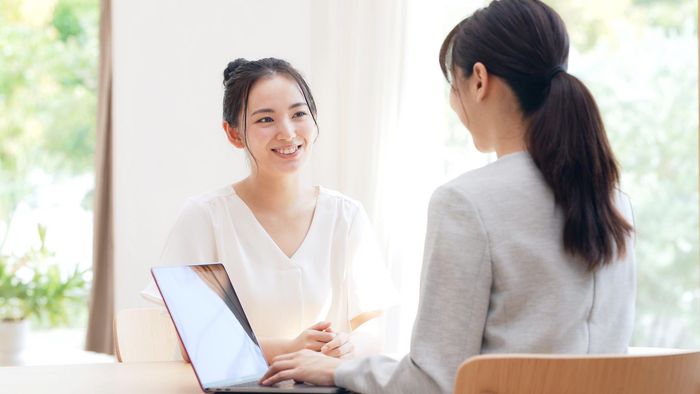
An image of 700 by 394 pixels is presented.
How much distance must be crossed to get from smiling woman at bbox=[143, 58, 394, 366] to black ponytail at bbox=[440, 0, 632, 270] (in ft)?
3.12

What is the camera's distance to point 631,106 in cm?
429

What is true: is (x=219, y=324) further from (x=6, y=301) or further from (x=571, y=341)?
(x=6, y=301)

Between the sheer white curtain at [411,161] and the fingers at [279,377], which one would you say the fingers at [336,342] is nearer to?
the fingers at [279,377]

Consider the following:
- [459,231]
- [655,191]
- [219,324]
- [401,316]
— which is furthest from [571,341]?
[655,191]

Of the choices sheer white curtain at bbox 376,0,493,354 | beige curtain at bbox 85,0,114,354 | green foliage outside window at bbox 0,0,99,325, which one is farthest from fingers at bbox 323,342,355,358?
green foliage outside window at bbox 0,0,99,325

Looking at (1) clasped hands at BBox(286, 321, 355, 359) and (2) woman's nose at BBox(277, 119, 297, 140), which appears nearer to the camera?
(1) clasped hands at BBox(286, 321, 355, 359)

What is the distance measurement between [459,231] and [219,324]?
22.0 inches

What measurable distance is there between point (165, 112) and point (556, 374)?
2434 mm

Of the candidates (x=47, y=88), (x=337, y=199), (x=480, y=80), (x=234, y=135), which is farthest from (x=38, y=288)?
(x=480, y=80)

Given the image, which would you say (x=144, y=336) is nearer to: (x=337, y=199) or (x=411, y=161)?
(x=337, y=199)

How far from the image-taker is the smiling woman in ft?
7.31

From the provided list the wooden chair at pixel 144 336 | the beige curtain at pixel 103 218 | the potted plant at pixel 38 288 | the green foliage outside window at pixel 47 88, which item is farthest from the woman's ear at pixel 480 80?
the green foliage outside window at pixel 47 88

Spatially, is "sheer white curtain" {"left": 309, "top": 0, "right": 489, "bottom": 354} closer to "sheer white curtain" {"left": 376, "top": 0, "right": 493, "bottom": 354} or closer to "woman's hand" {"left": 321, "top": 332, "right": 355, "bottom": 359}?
"sheer white curtain" {"left": 376, "top": 0, "right": 493, "bottom": 354}

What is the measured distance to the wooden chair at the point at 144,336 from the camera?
2.25 meters
